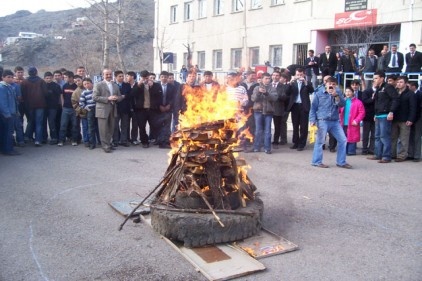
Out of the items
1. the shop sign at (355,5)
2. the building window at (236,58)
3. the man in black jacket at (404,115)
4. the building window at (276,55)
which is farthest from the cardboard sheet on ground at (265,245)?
the building window at (236,58)

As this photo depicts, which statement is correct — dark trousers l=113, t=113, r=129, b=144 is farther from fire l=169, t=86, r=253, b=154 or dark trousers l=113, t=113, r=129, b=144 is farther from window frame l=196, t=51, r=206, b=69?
window frame l=196, t=51, r=206, b=69

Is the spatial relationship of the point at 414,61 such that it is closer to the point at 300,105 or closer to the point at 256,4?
Result: the point at 300,105

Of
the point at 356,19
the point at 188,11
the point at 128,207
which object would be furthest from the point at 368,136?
the point at 188,11

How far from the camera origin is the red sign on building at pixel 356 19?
22203 mm

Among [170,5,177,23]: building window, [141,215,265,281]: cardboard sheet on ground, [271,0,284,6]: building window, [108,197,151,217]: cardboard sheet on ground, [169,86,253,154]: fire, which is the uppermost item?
[170,5,177,23]: building window

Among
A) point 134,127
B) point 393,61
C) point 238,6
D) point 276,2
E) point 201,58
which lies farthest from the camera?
point 201,58

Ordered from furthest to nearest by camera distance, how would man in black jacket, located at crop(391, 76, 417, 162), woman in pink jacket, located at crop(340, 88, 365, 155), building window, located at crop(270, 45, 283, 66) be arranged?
building window, located at crop(270, 45, 283, 66) < woman in pink jacket, located at crop(340, 88, 365, 155) < man in black jacket, located at crop(391, 76, 417, 162)

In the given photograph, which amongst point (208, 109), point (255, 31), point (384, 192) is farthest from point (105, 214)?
point (255, 31)

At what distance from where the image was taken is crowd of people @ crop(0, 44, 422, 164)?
34.3ft

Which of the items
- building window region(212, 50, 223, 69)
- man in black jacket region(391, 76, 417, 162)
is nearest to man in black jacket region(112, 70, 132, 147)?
man in black jacket region(391, 76, 417, 162)

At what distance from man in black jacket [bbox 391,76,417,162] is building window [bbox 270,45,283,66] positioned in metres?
18.3

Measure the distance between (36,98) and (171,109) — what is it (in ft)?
12.3

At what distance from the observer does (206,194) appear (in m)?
5.61

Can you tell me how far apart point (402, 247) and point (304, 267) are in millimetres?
1447
